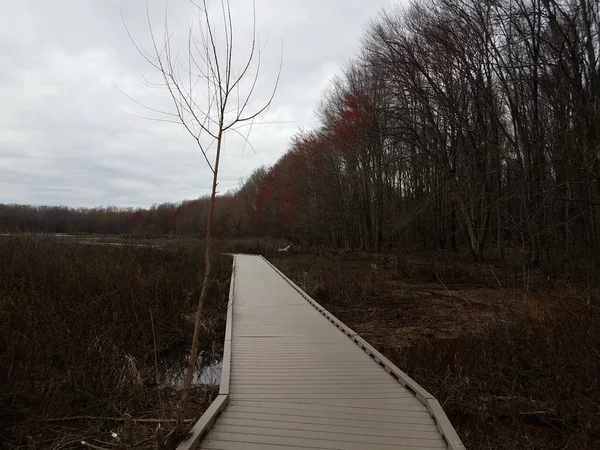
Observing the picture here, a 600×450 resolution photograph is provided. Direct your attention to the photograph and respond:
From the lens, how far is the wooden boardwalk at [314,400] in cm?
322

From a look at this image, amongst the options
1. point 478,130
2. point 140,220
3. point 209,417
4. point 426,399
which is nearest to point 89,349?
point 209,417

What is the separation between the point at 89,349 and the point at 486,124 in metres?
17.1

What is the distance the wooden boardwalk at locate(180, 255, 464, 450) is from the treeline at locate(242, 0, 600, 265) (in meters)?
7.36

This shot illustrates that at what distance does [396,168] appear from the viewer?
27.7 m

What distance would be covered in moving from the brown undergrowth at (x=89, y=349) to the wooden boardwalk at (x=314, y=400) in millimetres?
646

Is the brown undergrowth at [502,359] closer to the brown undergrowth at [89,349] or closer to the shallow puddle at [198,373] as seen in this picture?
the shallow puddle at [198,373]

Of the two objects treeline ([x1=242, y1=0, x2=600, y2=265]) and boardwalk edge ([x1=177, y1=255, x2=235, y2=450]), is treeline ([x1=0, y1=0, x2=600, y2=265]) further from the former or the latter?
boardwalk edge ([x1=177, y1=255, x2=235, y2=450])

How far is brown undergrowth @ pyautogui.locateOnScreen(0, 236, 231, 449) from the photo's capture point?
376cm

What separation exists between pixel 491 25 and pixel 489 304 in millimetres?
9891

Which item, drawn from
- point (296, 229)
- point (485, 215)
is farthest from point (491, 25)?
point (296, 229)

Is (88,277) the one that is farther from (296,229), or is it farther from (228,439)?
(296,229)

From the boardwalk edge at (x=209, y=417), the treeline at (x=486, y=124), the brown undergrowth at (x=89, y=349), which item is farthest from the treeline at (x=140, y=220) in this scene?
the boardwalk edge at (x=209, y=417)

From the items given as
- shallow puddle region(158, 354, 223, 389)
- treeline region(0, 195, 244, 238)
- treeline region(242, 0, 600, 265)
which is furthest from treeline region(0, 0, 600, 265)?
treeline region(0, 195, 244, 238)

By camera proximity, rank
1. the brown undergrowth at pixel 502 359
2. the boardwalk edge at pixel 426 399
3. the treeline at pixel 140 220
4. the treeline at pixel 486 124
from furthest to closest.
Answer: the treeline at pixel 140 220 → the treeline at pixel 486 124 → the brown undergrowth at pixel 502 359 → the boardwalk edge at pixel 426 399
